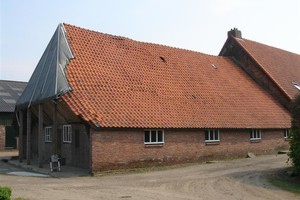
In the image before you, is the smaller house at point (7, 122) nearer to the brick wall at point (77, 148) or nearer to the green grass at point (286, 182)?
the brick wall at point (77, 148)

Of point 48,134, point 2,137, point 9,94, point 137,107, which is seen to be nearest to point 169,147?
point 137,107

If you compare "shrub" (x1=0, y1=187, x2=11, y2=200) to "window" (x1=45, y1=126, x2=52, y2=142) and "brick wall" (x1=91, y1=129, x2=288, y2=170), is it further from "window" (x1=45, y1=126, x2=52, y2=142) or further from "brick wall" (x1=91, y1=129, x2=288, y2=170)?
"window" (x1=45, y1=126, x2=52, y2=142)

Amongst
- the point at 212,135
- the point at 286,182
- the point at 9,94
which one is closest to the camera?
the point at 286,182

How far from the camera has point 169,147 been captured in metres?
21.2

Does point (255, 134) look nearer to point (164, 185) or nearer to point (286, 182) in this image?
point (286, 182)

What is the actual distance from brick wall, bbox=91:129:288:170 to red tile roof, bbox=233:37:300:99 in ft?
20.4

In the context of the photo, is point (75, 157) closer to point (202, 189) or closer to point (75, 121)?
point (75, 121)

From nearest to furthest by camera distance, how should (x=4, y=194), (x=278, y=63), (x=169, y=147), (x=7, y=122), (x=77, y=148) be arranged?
(x=4, y=194)
(x=169, y=147)
(x=77, y=148)
(x=278, y=63)
(x=7, y=122)

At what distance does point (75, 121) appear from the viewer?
20.9 meters

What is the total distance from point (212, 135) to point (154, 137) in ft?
14.6

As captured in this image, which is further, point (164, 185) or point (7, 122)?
point (7, 122)

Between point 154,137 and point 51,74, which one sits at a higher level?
point 51,74

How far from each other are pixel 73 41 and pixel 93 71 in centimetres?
248

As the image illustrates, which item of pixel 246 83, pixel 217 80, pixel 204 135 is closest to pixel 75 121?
pixel 204 135
